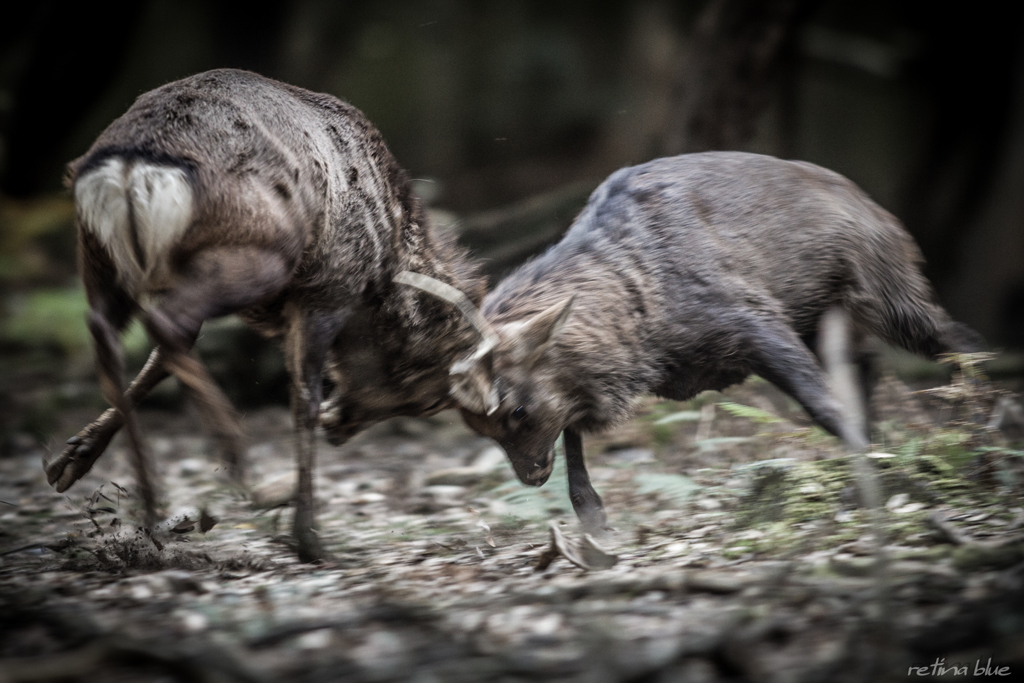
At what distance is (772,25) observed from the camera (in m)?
7.52

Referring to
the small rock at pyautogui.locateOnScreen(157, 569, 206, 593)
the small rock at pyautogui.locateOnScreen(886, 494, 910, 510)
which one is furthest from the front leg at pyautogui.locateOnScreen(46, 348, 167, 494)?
the small rock at pyautogui.locateOnScreen(886, 494, 910, 510)

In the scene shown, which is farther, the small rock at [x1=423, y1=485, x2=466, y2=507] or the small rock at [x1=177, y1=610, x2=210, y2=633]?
the small rock at [x1=423, y1=485, x2=466, y2=507]

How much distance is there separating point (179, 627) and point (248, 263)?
1.41 metres

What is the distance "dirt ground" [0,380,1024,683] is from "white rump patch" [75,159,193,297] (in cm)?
132

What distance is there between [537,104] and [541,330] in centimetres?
915

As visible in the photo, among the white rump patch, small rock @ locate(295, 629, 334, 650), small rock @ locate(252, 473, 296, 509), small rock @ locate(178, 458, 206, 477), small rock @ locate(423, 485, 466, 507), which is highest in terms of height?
the white rump patch

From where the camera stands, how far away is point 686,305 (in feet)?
15.0

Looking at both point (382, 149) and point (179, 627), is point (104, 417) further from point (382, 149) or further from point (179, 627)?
point (382, 149)

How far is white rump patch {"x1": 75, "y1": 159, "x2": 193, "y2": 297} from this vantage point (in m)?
3.62

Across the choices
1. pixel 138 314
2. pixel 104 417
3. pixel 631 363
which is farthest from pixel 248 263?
pixel 631 363

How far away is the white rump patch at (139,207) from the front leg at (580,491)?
84.5 inches

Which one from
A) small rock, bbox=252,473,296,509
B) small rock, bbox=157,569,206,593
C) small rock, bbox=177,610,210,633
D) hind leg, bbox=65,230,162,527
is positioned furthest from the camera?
small rock, bbox=252,473,296,509

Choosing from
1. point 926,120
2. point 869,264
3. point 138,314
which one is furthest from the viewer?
point 926,120

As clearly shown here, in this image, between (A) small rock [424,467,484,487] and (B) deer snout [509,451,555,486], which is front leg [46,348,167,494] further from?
(A) small rock [424,467,484,487]
